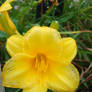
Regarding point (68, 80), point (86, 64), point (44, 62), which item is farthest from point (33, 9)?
point (68, 80)

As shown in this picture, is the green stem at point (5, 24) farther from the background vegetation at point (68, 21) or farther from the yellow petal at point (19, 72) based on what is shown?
the background vegetation at point (68, 21)

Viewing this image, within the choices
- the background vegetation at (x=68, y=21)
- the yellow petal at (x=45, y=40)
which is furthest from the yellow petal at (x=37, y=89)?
the background vegetation at (x=68, y=21)

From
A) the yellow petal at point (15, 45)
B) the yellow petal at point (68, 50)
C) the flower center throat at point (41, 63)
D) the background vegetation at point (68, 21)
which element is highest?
the yellow petal at point (15, 45)

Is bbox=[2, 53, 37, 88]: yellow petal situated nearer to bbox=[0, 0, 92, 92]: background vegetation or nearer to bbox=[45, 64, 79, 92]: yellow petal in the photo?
bbox=[45, 64, 79, 92]: yellow petal

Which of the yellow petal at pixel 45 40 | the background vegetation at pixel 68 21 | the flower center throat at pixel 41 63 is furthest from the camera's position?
the background vegetation at pixel 68 21

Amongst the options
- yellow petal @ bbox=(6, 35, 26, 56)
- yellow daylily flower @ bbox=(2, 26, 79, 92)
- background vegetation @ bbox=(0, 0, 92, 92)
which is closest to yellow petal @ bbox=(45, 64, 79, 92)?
yellow daylily flower @ bbox=(2, 26, 79, 92)

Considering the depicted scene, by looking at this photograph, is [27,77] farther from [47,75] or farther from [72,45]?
[72,45]

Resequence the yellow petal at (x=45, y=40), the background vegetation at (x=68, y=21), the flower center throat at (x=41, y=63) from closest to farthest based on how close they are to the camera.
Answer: the yellow petal at (x=45, y=40), the flower center throat at (x=41, y=63), the background vegetation at (x=68, y=21)
